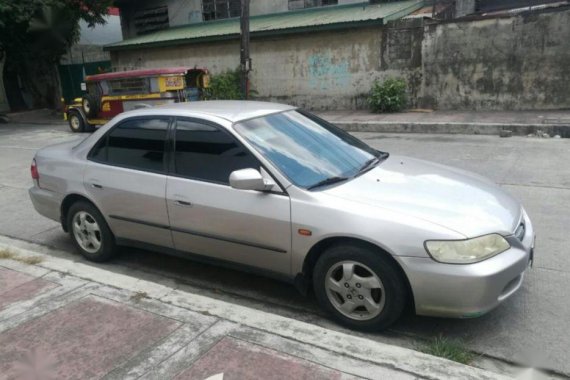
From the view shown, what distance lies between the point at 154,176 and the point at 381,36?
39.1ft

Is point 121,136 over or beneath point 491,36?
beneath

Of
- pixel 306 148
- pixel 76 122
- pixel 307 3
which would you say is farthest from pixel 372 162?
pixel 307 3

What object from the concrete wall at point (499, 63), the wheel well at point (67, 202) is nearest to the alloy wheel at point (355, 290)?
the wheel well at point (67, 202)

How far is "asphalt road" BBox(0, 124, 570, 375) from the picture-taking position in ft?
11.2

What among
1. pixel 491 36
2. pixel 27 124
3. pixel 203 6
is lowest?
pixel 27 124

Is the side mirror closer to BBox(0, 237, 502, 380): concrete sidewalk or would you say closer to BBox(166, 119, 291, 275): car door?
BBox(166, 119, 291, 275): car door

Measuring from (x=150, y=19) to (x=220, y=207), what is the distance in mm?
20709

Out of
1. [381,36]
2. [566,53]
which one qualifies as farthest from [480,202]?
[381,36]

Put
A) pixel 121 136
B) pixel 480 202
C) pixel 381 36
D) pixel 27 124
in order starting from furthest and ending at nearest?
pixel 27 124, pixel 381 36, pixel 121 136, pixel 480 202

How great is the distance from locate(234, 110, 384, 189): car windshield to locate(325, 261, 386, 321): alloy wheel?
649mm

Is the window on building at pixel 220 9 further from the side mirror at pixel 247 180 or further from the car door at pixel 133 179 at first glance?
the side mirror at pixel 247 180

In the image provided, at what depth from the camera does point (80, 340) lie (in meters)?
3.19

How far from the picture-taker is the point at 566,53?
12.4m

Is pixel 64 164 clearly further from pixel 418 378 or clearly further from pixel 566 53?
pixel 566 53
